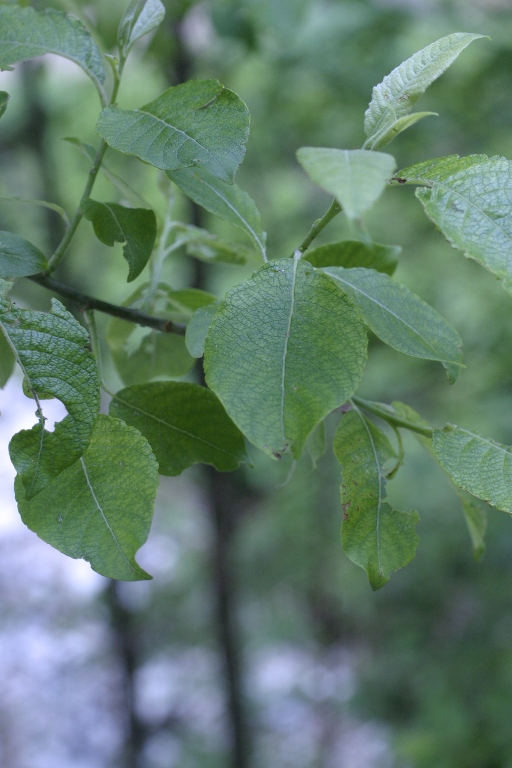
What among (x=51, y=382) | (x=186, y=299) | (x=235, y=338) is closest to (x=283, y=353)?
(x=235, y=338)

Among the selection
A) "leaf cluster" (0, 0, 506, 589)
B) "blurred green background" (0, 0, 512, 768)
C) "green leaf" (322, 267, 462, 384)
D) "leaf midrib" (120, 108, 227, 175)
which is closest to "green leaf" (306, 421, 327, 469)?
"leaf cluster" (0, 0, 506, 589)

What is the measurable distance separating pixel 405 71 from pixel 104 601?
3305 millimetres

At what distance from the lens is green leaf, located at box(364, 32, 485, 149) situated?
44 centimetres

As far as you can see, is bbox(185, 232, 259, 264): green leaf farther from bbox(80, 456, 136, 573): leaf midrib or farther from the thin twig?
bbox(80, 456, 136, 573): leaf midrib

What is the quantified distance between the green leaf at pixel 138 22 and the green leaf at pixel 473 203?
23 cm

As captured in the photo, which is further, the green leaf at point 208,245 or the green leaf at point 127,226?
the green leaf at point 208,245

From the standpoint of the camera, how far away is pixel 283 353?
401 mm

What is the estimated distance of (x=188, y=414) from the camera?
1.72ft

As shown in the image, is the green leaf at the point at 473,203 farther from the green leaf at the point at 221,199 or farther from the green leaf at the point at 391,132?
the green leaf at the point at 221,199

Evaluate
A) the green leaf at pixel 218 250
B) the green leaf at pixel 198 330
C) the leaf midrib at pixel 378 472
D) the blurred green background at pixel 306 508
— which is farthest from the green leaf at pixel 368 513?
the blurred green background at pixel 306 508

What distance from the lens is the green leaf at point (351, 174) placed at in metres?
0.30

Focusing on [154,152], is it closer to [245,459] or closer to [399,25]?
[245,459]

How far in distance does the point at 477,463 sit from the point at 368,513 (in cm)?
8

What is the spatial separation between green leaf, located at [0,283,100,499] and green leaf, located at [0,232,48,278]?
0.22 ft
